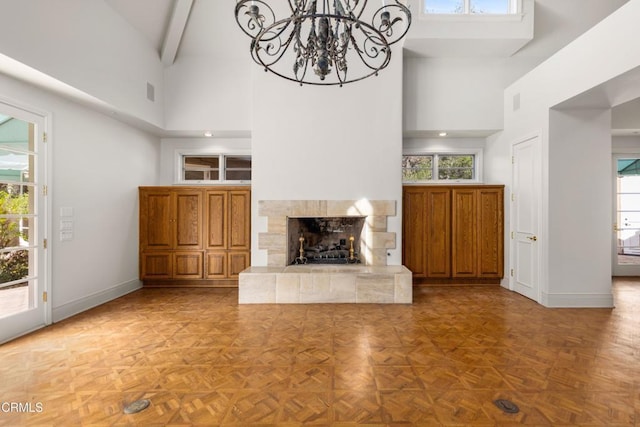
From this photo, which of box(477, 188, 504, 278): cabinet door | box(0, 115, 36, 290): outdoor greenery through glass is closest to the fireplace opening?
box(477, 188, 504, 278): cabinet door

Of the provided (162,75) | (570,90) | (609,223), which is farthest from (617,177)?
(162,75)

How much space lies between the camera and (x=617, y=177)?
6188 mm

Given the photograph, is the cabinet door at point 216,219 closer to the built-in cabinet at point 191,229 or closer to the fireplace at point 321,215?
the built-in cabinet at point 191,229

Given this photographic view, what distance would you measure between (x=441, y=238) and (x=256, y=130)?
11.9 feet

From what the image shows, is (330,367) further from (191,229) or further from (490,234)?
(490,234)

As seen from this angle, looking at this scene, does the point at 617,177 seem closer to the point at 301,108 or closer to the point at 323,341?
the point at 301,108

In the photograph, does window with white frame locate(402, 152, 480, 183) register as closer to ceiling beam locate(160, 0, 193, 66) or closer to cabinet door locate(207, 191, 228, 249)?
cabinet door locate(207, 191, 228, 249)

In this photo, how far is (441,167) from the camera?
6039 mm

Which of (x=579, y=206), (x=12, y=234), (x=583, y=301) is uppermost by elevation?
(x=579, y=206)

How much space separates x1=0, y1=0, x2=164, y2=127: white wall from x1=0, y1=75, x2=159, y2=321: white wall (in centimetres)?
43

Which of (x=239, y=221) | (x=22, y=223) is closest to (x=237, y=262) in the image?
(x=239, y=221)

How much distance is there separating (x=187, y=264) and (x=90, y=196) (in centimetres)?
178

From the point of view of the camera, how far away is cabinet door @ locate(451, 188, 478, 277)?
5.36 meters

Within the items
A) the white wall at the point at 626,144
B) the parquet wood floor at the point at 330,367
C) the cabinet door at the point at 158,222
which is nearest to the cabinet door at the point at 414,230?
the parquet wood floor at the point at 330,367
